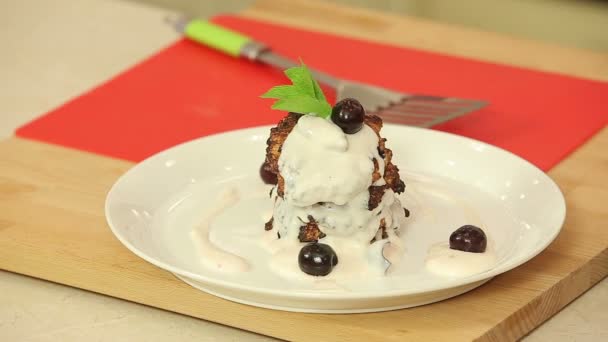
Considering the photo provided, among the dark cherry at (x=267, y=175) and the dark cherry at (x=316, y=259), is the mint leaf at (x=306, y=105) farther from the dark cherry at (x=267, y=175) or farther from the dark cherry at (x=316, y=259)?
the dark cherry at (x=267, y=175)

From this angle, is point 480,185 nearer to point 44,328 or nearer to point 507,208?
point 507,208

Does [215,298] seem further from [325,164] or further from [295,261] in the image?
[325,164]

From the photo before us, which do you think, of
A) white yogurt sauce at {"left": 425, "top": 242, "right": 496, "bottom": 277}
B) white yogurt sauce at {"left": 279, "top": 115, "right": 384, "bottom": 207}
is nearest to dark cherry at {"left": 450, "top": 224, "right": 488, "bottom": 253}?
white yogurt sauce at {"left": 425, "top": 242, "right": 496, "bottom": 277}

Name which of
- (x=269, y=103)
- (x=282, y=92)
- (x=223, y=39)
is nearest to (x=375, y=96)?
(x=269, y=103)

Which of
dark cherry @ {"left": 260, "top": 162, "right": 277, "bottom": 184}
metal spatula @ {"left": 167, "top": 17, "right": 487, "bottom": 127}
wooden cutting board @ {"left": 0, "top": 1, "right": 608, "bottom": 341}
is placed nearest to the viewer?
wooden cutting board @ {"left": 0, "top": 1, "right": 608, "bottom": 341}

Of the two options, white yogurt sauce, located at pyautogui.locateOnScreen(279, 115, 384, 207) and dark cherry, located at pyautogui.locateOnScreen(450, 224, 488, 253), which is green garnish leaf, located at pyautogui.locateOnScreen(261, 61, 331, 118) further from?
dark cherry, located at pyautogui.locateOnScreen(450, 224, 488, 253)

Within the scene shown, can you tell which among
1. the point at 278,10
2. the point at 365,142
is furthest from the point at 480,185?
the point at 278,10
